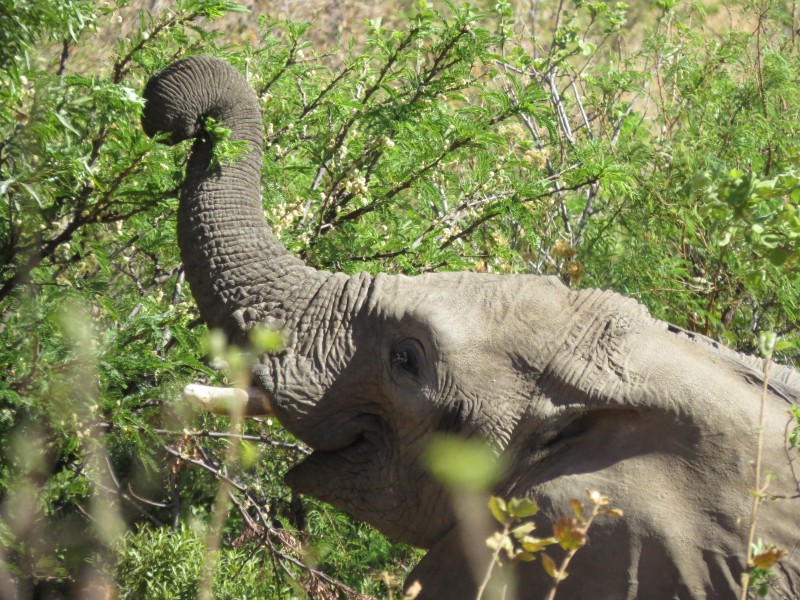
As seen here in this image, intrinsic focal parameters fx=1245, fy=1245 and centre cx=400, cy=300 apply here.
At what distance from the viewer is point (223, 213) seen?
4.34 meters

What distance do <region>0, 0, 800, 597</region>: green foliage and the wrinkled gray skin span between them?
232mm

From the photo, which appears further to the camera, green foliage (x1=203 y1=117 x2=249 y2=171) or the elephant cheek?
green foliage (x1=203 y1=117 x2=249 y2=171)

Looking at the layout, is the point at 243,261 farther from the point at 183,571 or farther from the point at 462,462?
the point at 183,571

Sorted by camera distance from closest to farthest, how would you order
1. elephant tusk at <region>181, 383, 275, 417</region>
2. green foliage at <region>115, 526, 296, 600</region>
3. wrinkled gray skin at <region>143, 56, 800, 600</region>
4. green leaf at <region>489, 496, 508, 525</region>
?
green leaf at <region>489, 496, 508, 525</region> → wrinkled gray skin at <region>143, 56, 800, 600</region> → elephant tusk at <region>181, 383, 275, 417</region> → green foliage at <region>115, 526, 296, 600</region>

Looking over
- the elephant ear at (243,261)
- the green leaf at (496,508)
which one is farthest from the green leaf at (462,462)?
the green leaf at (496,508)

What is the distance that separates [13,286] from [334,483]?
1.36 meters

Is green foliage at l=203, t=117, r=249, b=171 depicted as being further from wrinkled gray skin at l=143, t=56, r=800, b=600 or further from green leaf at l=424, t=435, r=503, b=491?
green leaf at l=424, t=435, r=503, b=491

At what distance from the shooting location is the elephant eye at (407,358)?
3912mm

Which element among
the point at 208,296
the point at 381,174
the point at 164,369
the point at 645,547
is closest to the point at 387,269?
the point at 381,174

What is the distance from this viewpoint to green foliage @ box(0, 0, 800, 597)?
172 inches

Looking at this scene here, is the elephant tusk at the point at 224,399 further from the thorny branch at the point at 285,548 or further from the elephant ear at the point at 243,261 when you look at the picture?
the thorny branch at the point at 285,548

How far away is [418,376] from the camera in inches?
154

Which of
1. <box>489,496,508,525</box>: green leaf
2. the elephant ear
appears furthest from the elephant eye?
<box>489,496,508,525</box>: green leaf

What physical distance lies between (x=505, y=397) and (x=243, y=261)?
3.43 feet
